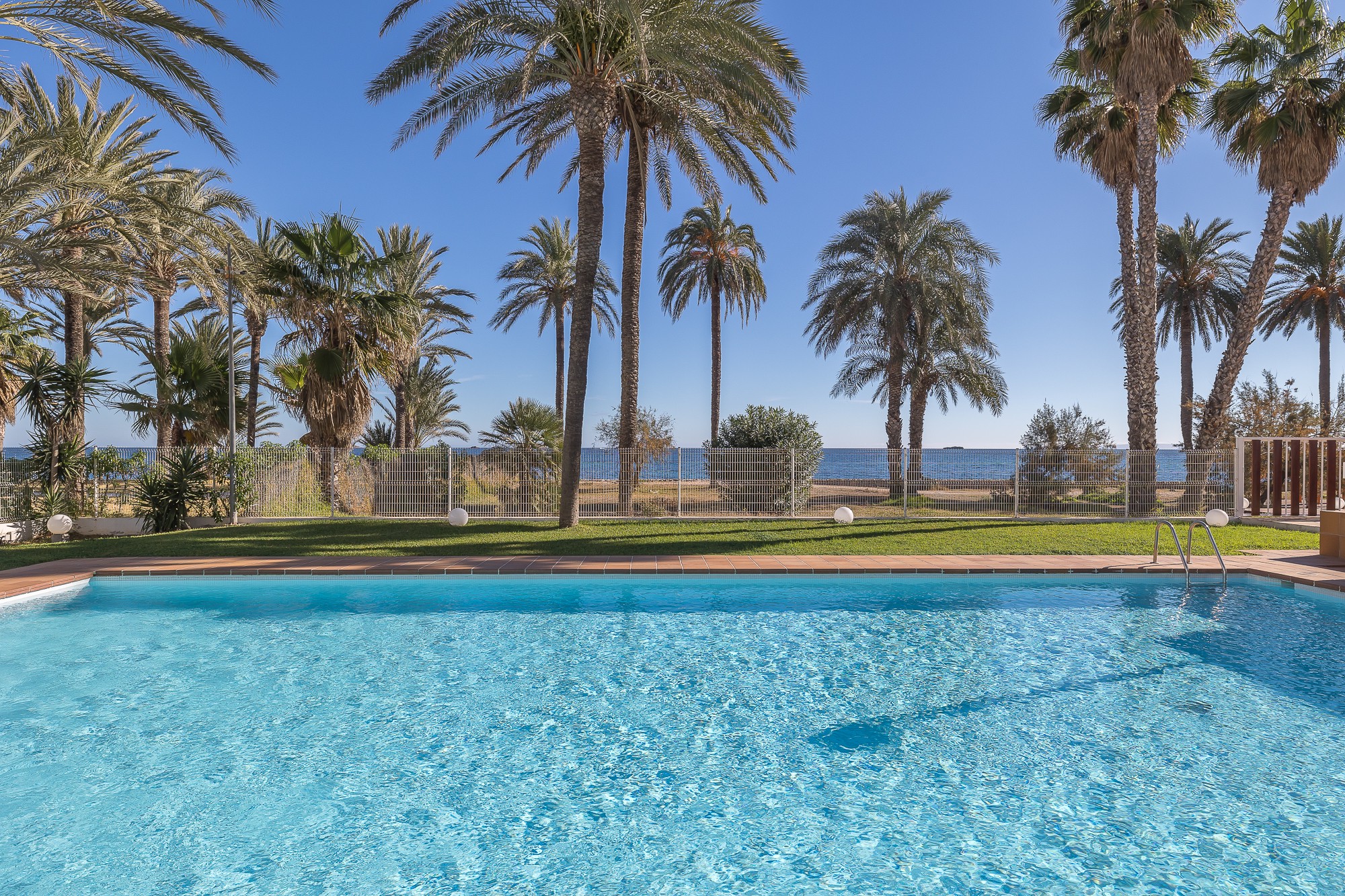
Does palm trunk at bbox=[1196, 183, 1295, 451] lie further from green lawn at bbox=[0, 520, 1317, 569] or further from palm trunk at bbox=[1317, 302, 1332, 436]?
palm trunk at bbox=[1317, 302, 1332, 436]

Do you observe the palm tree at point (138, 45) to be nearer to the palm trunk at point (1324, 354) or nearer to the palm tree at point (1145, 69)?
the palm tree at point (1145, 69)

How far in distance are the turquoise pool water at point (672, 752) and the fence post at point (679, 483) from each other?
26.7 feet

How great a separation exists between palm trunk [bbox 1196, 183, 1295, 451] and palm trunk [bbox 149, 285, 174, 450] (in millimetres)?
28627

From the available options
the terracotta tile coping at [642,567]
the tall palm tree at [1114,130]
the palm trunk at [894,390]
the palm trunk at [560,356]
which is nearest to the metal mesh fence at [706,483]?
the tall palm tree at [1114,130]

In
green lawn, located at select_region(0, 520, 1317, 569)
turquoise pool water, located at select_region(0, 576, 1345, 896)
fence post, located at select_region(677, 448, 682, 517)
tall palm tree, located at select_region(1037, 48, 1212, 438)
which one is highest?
tall palm tree, located at select_region(1037, 48, 1212, 438)

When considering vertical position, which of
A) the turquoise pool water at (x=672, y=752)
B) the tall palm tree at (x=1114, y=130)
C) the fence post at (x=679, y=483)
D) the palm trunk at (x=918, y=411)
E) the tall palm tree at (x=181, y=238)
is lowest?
the turquoise pool water at (x=672, y=752)

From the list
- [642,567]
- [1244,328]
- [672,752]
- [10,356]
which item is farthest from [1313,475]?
[10,356]

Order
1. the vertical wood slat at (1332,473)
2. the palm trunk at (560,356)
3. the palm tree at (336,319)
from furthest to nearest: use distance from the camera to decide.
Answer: the palm trunk at (560,356), the vertical wood slat at (1332,473), the palm tree at (336,319)

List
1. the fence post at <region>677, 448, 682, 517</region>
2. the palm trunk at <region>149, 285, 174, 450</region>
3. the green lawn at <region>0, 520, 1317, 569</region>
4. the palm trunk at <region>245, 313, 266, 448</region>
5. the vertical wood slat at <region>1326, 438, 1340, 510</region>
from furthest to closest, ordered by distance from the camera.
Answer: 1. the palm trunk at <region>245, 313, 266, 448</region>
2. the palm trunk at <region>149, 285, 174, 450</region>
3. the vertical wood slat at <region>1326, 438, 1340, 510</region>
4. the fence post at <region>677, 448, 682, 517</region>
5. the green lawn at <region>0, 520, 1317, 569</region>

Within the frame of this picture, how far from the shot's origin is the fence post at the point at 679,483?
16516mm

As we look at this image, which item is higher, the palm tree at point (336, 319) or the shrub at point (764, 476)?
the palm tree at point (336, 319)

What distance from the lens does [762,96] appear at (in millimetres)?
12797

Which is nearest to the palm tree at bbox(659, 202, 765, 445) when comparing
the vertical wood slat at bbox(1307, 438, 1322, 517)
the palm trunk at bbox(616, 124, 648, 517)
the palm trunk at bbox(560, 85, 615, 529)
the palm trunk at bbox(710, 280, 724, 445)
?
the palm trunk at bbox(710, 280, 724, 445)

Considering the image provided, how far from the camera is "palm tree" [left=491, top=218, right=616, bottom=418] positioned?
28625mm
